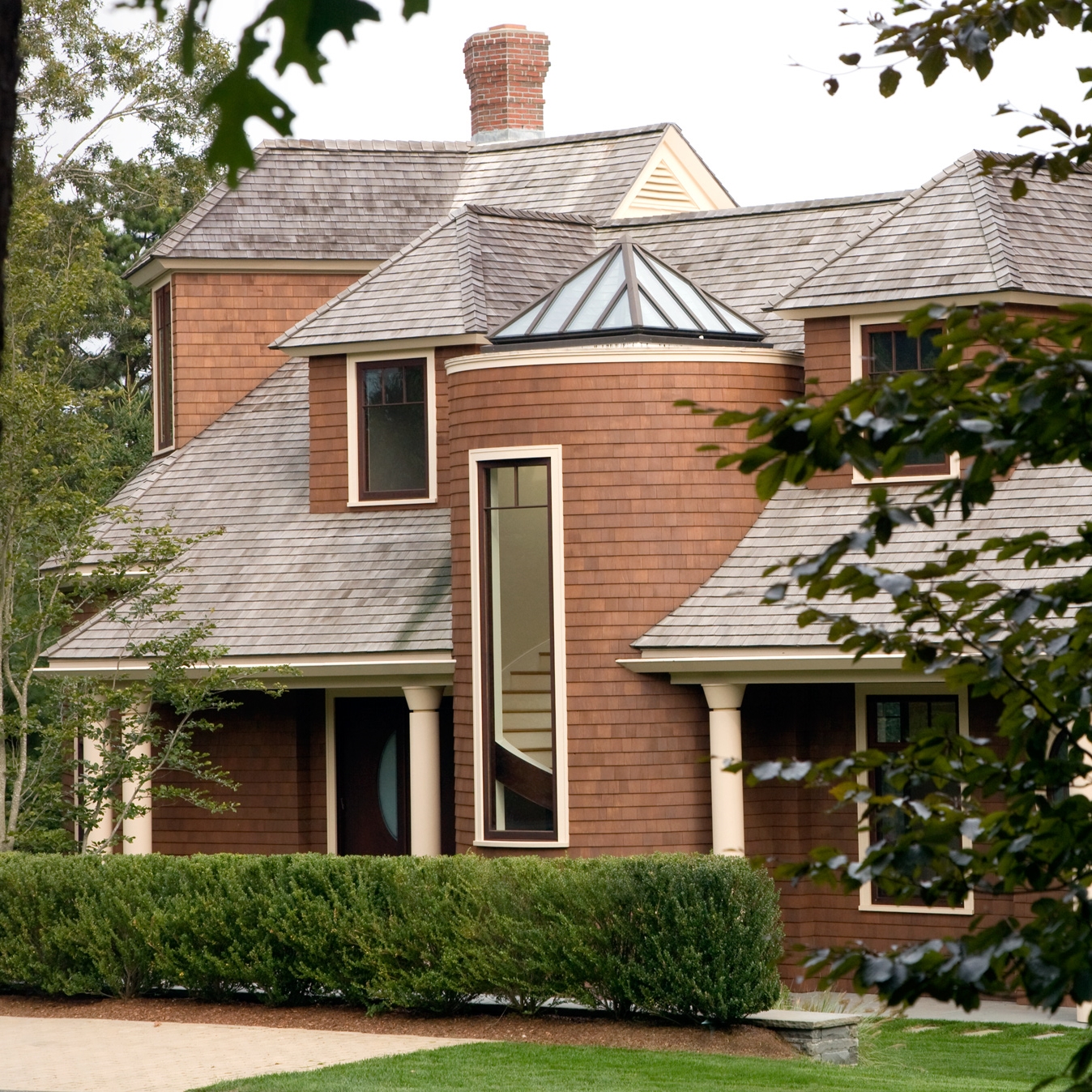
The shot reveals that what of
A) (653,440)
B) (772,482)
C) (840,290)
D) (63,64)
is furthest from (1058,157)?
(63,64)

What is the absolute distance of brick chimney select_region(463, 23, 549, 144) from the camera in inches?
987

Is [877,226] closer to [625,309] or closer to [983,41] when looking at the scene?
[625,309]

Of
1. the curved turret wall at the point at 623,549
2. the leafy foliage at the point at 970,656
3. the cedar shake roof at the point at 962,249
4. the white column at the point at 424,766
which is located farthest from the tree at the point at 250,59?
the white column at the point at 424,766

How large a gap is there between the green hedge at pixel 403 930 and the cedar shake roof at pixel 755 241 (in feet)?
23.6

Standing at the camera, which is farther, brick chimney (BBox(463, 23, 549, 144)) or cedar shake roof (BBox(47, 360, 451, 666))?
brick chimney (BBox(463, 23, 549, 144))

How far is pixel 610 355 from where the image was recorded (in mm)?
15375

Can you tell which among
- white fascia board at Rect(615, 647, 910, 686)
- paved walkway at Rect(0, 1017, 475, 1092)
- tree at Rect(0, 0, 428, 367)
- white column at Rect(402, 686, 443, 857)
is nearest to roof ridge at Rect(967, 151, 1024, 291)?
white fascia board at Rect(615, 647, 910, 686)

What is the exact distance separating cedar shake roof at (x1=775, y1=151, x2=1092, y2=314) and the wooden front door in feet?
19.0

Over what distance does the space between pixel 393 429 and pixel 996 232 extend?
20.3 feet

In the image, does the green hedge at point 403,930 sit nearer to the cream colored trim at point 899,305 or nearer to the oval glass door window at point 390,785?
the oval glass door window at point 390,785

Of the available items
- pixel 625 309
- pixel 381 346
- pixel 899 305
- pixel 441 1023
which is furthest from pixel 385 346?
pixel 441 1023

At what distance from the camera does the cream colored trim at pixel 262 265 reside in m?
21.1

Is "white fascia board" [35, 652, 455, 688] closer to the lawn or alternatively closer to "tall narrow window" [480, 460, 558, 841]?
"tall narrow window" [480, 460, 558, 841]

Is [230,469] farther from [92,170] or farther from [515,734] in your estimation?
[92,170]
